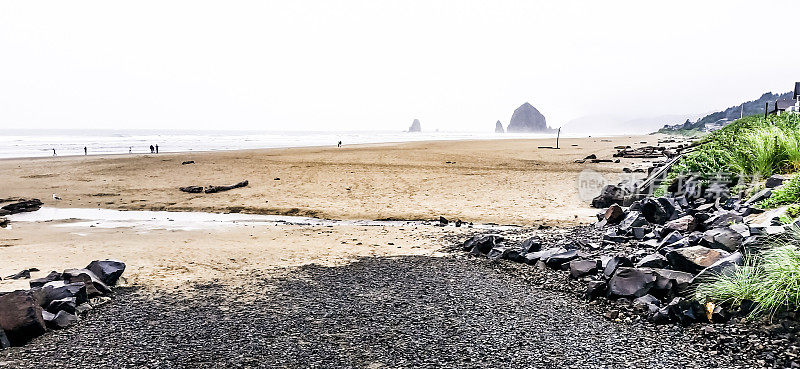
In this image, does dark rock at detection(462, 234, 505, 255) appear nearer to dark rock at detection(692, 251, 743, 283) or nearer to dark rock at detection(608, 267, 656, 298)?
dark rock at detection(608, 267, 656, 298)

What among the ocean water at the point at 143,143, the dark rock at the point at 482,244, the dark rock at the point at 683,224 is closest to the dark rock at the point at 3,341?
the dark rock at the point at 482,244

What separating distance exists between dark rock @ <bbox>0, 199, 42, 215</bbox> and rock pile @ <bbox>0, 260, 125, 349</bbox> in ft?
39.2

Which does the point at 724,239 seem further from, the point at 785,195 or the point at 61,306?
the point at 61,306

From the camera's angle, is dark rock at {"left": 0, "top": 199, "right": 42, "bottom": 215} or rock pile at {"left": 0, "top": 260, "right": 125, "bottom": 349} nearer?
rock pile at {"left": 0, "top": 260, "right": 125, "bottom": 349}

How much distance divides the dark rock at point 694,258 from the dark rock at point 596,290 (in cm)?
110

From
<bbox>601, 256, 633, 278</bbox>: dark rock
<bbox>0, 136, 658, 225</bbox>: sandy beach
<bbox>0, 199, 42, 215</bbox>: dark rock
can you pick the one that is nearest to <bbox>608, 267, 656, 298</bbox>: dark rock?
<bbox>601, 256, 633, 278</bbox>: dark rock

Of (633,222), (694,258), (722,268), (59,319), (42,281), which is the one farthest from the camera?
(633,222)

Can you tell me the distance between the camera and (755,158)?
11898 millimetres

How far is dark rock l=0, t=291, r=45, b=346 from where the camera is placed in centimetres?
611

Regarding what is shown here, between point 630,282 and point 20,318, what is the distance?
28.3 feet

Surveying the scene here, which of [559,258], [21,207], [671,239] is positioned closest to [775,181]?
[671,239]

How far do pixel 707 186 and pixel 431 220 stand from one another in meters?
7.86

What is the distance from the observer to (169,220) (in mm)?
16531

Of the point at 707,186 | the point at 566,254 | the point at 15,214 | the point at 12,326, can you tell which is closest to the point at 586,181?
the point at 707,186
